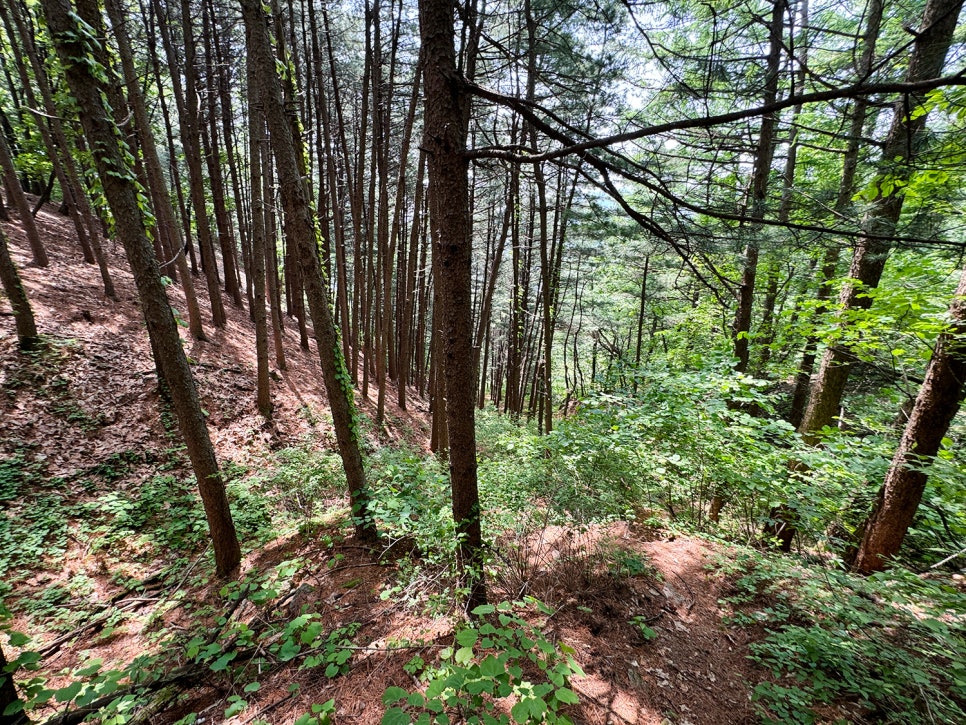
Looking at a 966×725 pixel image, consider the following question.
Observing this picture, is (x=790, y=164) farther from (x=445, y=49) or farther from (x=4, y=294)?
(x=4, y=294)

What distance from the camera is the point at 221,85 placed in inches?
364

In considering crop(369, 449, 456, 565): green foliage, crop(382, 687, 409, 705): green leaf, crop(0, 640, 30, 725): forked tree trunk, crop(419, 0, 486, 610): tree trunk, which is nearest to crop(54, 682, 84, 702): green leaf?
crop(0, 640, 30, 725): forked tree trunk

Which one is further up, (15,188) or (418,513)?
(15,188)

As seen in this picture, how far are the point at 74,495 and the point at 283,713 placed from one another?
188 inches

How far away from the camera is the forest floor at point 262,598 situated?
2664 mm

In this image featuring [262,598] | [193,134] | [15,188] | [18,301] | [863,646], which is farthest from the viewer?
[193,134]

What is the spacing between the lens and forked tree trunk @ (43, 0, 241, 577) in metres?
2.96

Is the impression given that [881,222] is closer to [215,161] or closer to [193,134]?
[193,134]

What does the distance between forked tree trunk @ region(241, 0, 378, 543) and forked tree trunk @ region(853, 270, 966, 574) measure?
16.9 feet

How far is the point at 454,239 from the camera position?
8.55ft

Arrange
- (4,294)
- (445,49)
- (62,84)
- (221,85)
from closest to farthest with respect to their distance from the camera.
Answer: (445,49) < (62,84) < (4,294) < (221,85)

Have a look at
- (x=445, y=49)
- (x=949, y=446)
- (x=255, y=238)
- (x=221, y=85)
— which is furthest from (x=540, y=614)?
(x=221, y=85)

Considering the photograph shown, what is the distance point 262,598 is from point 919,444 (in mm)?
6071

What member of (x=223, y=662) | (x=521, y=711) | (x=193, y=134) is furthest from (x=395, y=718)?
(x=193, y=134)
